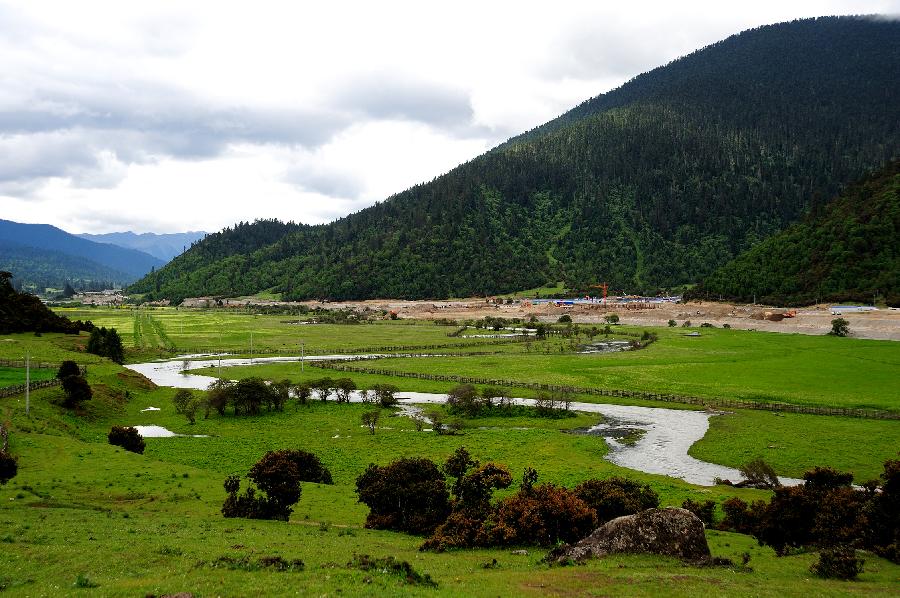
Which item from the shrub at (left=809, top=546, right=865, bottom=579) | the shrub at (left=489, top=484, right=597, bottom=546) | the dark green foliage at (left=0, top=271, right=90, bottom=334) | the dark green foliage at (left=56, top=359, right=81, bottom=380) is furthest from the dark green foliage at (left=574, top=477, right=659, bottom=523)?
the dark green foliage at (left=0, top=271, right=90, bottom=334)

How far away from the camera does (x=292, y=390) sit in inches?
3472

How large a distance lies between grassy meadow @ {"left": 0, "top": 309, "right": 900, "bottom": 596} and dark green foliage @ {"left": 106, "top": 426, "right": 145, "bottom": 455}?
1708 mm

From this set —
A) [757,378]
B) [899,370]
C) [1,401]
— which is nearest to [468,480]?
[1,401]

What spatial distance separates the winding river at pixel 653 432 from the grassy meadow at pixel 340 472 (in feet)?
7.13

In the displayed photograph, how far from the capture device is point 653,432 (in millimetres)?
66000

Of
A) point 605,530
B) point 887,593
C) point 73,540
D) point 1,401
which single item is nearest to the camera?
point 887,593

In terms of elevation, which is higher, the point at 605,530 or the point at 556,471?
the point at 605,530

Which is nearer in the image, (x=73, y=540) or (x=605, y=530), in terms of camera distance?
(x=73, y=540)

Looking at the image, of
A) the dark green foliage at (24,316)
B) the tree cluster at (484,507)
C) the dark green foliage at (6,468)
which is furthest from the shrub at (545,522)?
the dark green foliage at (24,316)

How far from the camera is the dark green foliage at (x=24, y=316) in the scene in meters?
112

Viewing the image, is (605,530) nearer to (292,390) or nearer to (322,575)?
(322,575)

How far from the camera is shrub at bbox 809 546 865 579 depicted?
23391 mm

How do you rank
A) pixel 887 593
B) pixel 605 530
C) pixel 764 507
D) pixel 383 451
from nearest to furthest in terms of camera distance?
pixel 887 593 < pixel 605 530 < pixel 764 507 < pixel 383 451

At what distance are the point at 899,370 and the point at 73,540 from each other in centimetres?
10652
